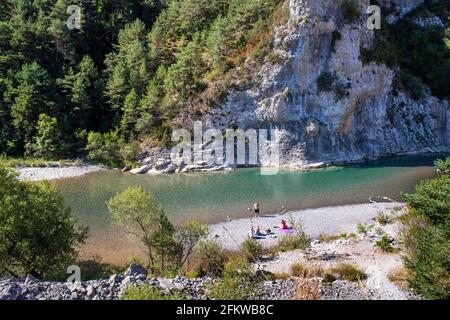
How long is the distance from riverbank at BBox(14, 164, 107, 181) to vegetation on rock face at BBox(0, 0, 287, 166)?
2221 millimetres

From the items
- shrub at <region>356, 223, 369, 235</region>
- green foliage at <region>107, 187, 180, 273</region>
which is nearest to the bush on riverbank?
green foliage at <region>107, 187, 180, 273</region>

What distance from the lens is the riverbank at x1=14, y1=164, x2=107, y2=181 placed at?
45809 mm

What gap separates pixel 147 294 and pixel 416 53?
2430 inches

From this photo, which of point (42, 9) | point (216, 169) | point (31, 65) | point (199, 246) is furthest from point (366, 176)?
point (42, 9)

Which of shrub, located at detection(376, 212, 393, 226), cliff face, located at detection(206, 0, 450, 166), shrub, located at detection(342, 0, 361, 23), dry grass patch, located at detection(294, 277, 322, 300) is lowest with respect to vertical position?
shrub, located at detection(376, 212, 393, 226)

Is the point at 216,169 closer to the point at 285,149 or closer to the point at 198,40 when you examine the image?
the point at 285,149

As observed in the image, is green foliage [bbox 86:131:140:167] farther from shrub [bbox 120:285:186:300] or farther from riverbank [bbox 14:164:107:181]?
shrub [bbox 120:285:186:300]

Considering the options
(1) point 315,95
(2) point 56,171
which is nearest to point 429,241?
(1) point 315,95

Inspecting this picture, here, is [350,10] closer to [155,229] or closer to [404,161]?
[404,161]

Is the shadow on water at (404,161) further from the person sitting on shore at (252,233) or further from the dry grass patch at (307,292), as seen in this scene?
the dry grass patch at (307,292)

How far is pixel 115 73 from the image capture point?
180ft

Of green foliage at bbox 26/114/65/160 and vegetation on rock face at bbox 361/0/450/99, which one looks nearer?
green foliage at bbox 26/114/65/160

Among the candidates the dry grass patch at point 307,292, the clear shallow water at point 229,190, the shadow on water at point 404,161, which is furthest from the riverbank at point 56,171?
the dry grass patch at point 307,292
